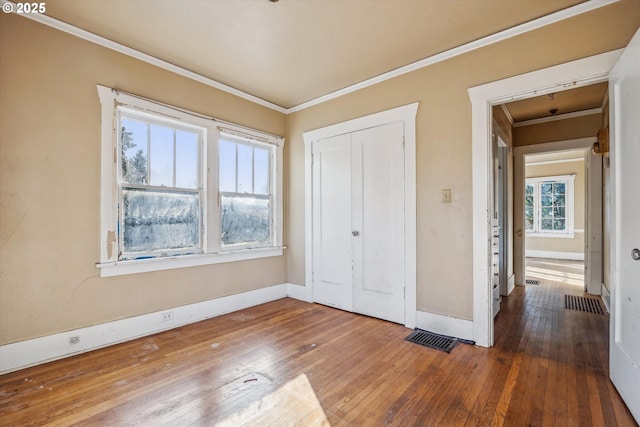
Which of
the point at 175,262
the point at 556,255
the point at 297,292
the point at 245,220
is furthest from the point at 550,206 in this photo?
the point at 175,262

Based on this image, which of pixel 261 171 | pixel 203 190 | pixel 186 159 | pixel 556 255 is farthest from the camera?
pixel 556 255

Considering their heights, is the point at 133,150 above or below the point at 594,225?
above

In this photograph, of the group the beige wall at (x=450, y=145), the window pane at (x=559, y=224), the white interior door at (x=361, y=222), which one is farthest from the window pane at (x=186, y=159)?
the window pane at (x=559, y=224)

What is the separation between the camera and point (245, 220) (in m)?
4.07

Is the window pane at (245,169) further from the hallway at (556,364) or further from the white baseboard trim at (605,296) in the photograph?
the white baseboard trim at (605,296)

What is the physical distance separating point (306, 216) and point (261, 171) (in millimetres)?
934

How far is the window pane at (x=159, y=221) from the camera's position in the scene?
297cm

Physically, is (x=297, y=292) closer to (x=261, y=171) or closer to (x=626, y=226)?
(x=261, y=171)

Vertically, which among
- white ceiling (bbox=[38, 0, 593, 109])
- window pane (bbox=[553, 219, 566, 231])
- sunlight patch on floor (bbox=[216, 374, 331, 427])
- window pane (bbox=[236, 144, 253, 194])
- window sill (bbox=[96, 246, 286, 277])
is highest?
white ceiling (bbox=[38, 0, 593, 109])

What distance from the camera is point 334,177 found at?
400 centimetres

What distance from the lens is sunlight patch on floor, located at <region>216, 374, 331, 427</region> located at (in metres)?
1.75

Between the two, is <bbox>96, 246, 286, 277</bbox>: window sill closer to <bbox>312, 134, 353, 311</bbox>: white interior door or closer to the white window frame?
the white window frame

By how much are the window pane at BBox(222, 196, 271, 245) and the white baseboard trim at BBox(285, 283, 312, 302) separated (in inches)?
31.9

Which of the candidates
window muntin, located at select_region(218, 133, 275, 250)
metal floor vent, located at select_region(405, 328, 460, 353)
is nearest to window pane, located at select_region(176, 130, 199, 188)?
window muntin, located at select_region(218, 133, 275, 250)
